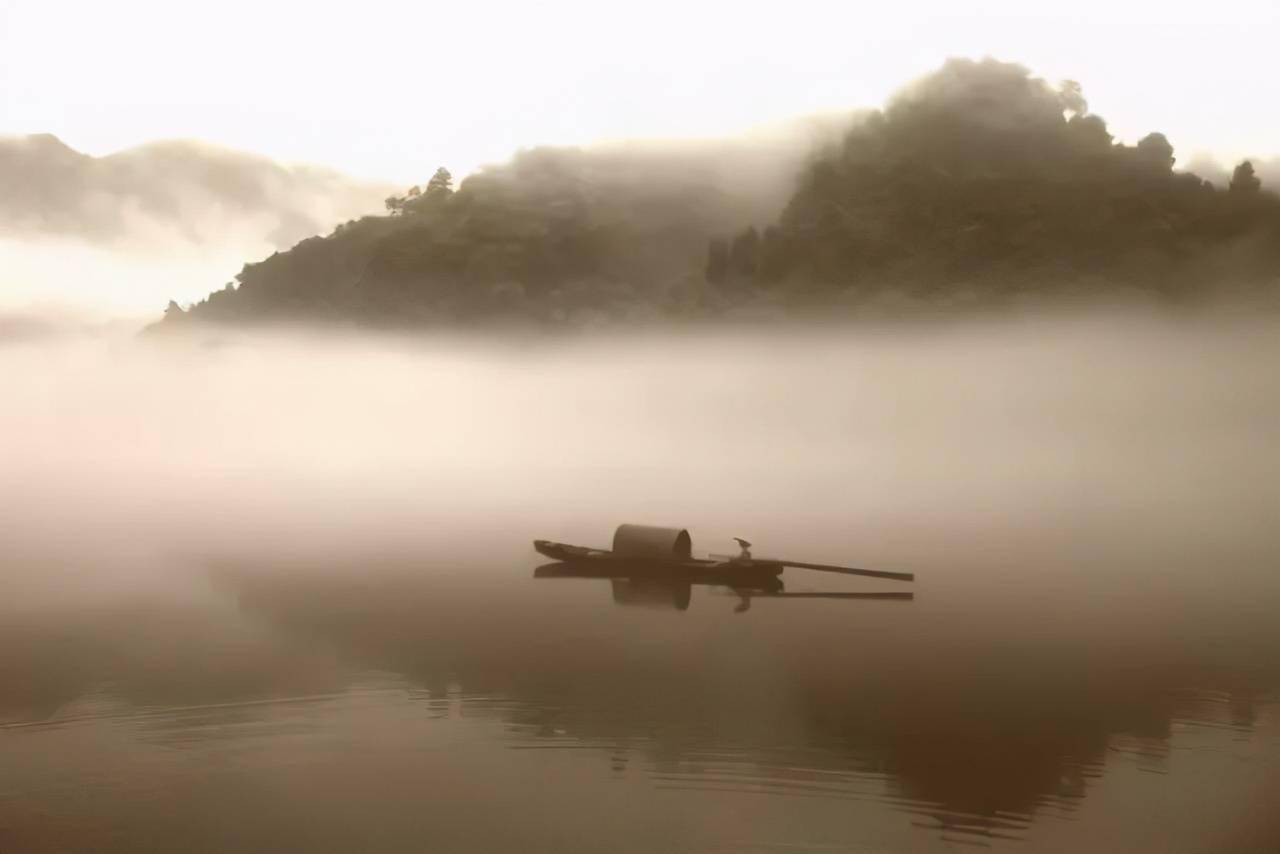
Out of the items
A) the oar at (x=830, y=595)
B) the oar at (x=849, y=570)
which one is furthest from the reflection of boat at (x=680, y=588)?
the oar at (x=849, y=570)

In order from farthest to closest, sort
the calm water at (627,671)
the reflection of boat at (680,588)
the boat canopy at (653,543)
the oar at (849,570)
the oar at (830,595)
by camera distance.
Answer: the boat canopy at (653,543) → the oar at (830,595) → the oar at (849,570) → the reflection of boat at (680,588) → the calm water at (627,671)

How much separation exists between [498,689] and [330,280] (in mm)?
86454

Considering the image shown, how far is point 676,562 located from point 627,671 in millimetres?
7523

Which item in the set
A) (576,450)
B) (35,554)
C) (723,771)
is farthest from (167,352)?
(723,771)

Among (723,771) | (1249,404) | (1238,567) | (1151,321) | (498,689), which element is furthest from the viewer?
(1151,321)

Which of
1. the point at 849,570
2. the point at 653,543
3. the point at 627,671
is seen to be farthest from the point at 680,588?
the point at 627,671

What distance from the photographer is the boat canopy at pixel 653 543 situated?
24.0 m

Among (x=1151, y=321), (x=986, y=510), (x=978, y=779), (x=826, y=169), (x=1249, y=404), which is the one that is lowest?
(x=978, y=779)

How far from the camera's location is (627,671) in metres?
16.4

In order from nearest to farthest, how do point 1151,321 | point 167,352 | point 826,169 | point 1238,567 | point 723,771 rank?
point 723,771
point 1238,567
point 1151,321
point 826,169
point 167,352

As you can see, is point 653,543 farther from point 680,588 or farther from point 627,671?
point 627,671

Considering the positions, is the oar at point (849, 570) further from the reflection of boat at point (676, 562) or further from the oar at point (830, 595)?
the oar at point (830, 595)

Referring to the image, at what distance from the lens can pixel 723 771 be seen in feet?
38.1

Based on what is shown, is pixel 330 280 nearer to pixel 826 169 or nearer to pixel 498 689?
pixel 826 169
